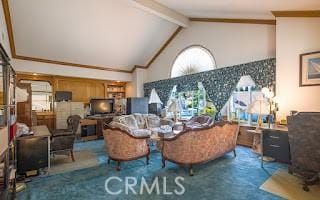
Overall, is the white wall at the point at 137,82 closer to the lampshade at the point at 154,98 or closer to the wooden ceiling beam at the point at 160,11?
the lampshade at the point at 154,98

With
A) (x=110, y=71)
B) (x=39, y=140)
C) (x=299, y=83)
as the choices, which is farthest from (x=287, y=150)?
(x=110, y=71)

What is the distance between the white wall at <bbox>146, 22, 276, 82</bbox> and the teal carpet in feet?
8.84

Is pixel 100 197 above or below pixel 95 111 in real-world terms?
below

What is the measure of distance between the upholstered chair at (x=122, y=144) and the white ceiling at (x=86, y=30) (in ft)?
10.5

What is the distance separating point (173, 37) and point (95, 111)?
4.31 metres

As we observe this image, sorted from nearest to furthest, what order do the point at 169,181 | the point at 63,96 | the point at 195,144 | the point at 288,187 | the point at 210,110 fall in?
the point at 288,187, the point at 169,181, the point at 195,144, the point at 210,110, the point at 63,96

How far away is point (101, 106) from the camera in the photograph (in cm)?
744


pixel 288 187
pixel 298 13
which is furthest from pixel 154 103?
pixel 288 187

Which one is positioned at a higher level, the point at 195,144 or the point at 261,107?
the point at 261,107

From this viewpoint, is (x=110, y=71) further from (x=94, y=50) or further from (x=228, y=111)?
(x=228, y=111)

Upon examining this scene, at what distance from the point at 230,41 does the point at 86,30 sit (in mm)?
4456

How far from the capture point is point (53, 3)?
467cm

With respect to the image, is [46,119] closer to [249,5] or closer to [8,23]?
[8,23]

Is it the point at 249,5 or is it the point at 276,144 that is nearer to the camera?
the point at 276,144
